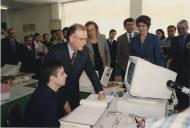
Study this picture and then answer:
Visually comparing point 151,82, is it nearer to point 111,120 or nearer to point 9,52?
point 111,120

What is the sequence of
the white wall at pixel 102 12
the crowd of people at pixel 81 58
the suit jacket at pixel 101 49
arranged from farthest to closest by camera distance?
1. the white wall at pixel 102 12
2. the suit jacket at pixel 101 49
3. the crowd of people at pixel 81 58

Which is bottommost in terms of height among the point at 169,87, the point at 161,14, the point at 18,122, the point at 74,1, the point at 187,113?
the point at 18,122

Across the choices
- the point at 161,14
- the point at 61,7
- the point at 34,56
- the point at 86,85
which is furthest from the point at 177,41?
the point at 61,7

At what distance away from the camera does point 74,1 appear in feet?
28.2

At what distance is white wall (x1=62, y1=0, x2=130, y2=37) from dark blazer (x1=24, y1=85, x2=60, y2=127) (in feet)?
20.1

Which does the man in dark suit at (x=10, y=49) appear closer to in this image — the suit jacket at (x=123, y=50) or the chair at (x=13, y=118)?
the suit jacket at (x=123, y=50)

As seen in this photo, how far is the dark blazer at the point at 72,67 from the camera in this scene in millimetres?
1925

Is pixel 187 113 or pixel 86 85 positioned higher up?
pixel 187 113

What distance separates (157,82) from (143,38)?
2.95 ft

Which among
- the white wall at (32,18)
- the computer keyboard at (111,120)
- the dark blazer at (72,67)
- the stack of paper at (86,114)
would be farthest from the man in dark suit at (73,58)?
the white wall at (32,18)

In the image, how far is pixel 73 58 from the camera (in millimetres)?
1989

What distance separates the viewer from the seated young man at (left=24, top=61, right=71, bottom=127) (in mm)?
1524

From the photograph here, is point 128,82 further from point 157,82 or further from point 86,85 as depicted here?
point 86,85

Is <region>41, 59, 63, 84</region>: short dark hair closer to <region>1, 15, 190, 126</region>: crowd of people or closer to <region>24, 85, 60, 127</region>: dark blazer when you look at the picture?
<region>1, 15, 190, 126</region>: crowd of people
